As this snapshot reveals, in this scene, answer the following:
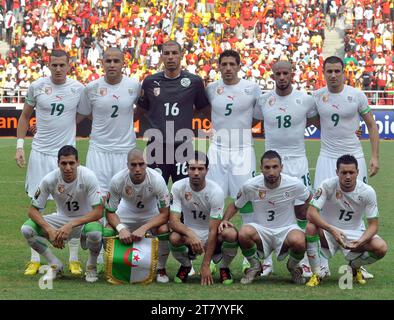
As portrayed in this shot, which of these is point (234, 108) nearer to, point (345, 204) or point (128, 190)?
point (128, 190)

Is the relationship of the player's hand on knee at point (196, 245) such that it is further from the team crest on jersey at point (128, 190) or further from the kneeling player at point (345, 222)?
the kneeling player at point (345, 222)

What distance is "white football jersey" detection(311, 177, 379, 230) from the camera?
360 inches

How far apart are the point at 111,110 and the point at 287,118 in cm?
174

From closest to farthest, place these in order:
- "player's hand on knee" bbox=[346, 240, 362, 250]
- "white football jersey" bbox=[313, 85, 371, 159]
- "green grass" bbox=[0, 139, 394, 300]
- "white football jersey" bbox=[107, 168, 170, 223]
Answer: "green grass" bbox=[0, 139, 394, 300] < "player's hand on knee" bbox=[346, 240, 362, 250] < "white football jersey" bbox=[107, 168, 170, 223] < "white football jersey" bbox=[313, 85, 371, 159]

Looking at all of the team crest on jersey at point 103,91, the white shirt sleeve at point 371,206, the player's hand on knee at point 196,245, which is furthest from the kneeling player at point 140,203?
the white shirt sleeve at point 371,206

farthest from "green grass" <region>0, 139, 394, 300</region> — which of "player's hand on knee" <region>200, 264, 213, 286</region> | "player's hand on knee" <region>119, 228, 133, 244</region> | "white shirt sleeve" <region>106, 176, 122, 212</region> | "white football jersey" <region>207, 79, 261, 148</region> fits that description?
"white football jersey" <region>207, 79, 261, 148</region>

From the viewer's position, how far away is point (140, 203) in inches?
375

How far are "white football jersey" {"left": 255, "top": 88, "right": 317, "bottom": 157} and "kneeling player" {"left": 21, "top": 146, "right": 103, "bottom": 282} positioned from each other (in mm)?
1924

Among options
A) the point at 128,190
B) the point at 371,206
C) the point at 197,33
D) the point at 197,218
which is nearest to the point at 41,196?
the point at 128,190

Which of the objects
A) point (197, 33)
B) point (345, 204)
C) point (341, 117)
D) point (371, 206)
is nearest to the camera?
point (371, 206)

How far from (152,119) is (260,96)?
1097mm

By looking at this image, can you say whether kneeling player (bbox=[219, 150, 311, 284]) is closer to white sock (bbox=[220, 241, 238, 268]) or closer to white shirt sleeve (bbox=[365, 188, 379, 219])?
white sock (bbox=[220, 241, 238, 268])

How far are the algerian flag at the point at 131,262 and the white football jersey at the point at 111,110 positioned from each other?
5.11 ft

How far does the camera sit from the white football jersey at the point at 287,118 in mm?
10164
